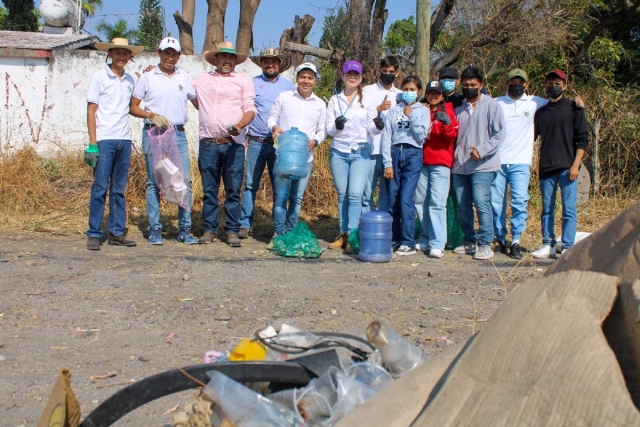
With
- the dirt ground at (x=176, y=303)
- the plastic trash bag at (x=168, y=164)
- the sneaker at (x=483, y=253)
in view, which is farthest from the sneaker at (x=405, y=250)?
the plastic trash bag at (x=168, y=164)

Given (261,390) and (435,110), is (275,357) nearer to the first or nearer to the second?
(261,390)

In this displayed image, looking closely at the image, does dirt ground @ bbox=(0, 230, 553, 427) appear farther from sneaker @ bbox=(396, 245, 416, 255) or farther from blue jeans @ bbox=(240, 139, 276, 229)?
blue jeans @ bbox=(240, 139, 276, 229)

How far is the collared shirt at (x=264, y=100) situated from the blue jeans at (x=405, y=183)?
175cm

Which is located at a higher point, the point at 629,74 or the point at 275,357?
the point at 629,74

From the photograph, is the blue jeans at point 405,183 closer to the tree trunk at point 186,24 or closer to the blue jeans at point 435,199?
the blue jeans at point 435,199

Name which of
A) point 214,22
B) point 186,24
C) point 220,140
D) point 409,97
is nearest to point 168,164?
point 220,140

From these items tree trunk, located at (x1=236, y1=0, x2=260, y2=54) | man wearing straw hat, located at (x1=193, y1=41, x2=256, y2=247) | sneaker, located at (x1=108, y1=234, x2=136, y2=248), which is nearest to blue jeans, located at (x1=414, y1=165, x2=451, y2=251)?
man wearing straw hat, located at (x1=193, y1=41, x2=256, y2=247)

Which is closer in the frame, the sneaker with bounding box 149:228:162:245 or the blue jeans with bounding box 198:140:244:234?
the blue jeans with bounding box 198:140:244:234

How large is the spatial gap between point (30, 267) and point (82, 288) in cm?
124

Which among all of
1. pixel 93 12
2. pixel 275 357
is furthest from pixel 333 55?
pixel 93 12

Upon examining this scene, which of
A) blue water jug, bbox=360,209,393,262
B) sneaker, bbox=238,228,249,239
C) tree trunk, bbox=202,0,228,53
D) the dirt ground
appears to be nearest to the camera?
the dirt ground

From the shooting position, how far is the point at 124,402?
2344 millimetres

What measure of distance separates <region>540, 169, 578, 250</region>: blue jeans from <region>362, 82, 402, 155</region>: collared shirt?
6.59 feet

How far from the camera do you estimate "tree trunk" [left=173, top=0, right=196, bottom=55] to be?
17.0m
